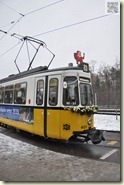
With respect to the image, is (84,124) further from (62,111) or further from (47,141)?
(47,141)

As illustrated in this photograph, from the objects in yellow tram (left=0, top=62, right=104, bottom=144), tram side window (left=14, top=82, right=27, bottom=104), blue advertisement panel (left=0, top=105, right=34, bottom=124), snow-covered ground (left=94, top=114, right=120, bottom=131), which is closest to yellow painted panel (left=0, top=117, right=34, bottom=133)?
yellow tram (left=0, top=62, right=104, bottom=144)

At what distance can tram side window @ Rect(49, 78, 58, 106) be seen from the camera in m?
6.71

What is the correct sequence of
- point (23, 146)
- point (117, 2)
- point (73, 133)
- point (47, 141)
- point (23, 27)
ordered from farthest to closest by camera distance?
point (23, 27), point (47, 141), point (23, 146), point (73, 133), point (117, 2)

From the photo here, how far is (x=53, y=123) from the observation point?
21.8 ft

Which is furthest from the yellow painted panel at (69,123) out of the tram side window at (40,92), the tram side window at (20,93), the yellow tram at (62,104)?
the tram side window at (20,93)

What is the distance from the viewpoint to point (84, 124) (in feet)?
22.0

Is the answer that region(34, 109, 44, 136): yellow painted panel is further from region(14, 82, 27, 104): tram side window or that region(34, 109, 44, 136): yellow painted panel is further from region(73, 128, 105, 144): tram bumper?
region(73, 128, 105, 144): tram bumper

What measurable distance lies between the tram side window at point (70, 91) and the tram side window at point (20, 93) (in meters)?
2.31

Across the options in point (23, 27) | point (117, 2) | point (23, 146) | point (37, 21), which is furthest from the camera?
point (23, 27)

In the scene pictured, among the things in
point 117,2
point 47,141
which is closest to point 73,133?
point 47,141

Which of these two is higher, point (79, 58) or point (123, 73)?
point (79, 58)

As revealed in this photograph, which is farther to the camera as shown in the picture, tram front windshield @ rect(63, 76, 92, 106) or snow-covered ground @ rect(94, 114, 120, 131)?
snow-covered ground @ rect(94, 114, 120, 131)

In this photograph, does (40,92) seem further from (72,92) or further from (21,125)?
(21,125)

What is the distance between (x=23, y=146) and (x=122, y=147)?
11.8 ft
